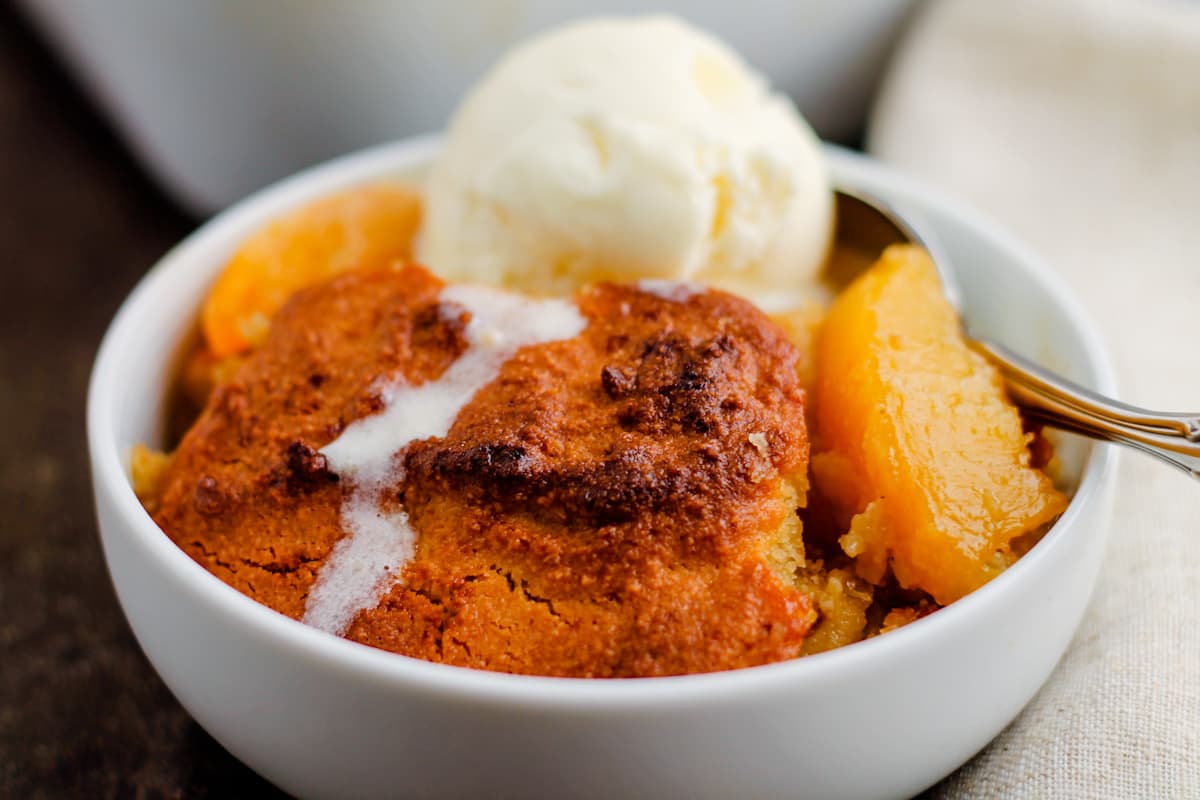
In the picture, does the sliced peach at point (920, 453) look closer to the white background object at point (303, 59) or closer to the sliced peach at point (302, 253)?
the sliced peach at point (302, 253)

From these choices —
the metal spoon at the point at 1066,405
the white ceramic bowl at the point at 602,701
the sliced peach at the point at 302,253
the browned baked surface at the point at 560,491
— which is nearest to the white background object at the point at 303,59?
the sliced peach at the point at 302,253

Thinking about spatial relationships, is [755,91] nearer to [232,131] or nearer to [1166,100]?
[1166,100]

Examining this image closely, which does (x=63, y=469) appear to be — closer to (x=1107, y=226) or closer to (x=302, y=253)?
(x=302, y=253)

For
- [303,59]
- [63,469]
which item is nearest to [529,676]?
[63,469]

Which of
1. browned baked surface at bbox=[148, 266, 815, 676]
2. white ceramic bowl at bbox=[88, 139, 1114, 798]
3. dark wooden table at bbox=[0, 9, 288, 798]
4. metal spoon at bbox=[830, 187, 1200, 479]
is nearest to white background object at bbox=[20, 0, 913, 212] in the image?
dark wooden table at bbox=[0, 9, 288, 798]

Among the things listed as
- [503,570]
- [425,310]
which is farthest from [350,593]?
[425,310]

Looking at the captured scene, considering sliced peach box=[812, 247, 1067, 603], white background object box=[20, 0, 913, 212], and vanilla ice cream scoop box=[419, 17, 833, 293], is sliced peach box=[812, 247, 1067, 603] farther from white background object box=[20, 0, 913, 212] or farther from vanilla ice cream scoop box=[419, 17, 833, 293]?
white background object box=[20, 0, 913, 212]
